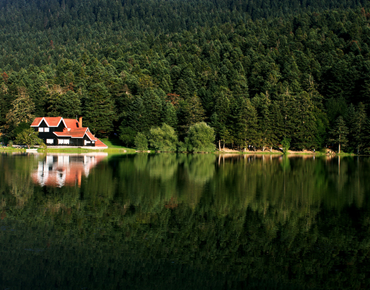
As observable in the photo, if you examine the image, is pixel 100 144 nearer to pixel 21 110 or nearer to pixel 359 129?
pixel 21 110

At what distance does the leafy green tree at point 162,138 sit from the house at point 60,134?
1087cm

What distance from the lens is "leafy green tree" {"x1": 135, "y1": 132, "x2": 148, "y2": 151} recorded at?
83.2m

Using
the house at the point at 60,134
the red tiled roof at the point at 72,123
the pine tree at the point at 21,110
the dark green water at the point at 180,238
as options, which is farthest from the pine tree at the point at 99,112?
the dark green water at the point at 180,238

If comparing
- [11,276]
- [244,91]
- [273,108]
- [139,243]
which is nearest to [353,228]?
[139,243]

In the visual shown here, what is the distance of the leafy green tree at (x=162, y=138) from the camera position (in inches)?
3285

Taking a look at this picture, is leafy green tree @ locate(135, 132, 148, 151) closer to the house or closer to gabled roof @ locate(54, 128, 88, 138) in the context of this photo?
the house

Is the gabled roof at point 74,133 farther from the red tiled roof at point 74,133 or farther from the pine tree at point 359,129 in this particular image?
the pine tree at point 359,129

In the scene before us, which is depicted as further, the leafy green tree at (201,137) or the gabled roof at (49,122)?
the gabled roof at (49,122)

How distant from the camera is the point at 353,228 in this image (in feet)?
55.3

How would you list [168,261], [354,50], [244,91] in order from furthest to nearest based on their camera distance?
[354,50] → [244,91] → [168,261]

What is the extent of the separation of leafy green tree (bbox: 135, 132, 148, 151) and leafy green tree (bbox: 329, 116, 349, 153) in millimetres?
41843

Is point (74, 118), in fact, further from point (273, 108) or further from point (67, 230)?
point (67, 230)

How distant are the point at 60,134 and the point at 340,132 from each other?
61720mm

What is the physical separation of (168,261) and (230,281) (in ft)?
7.56
